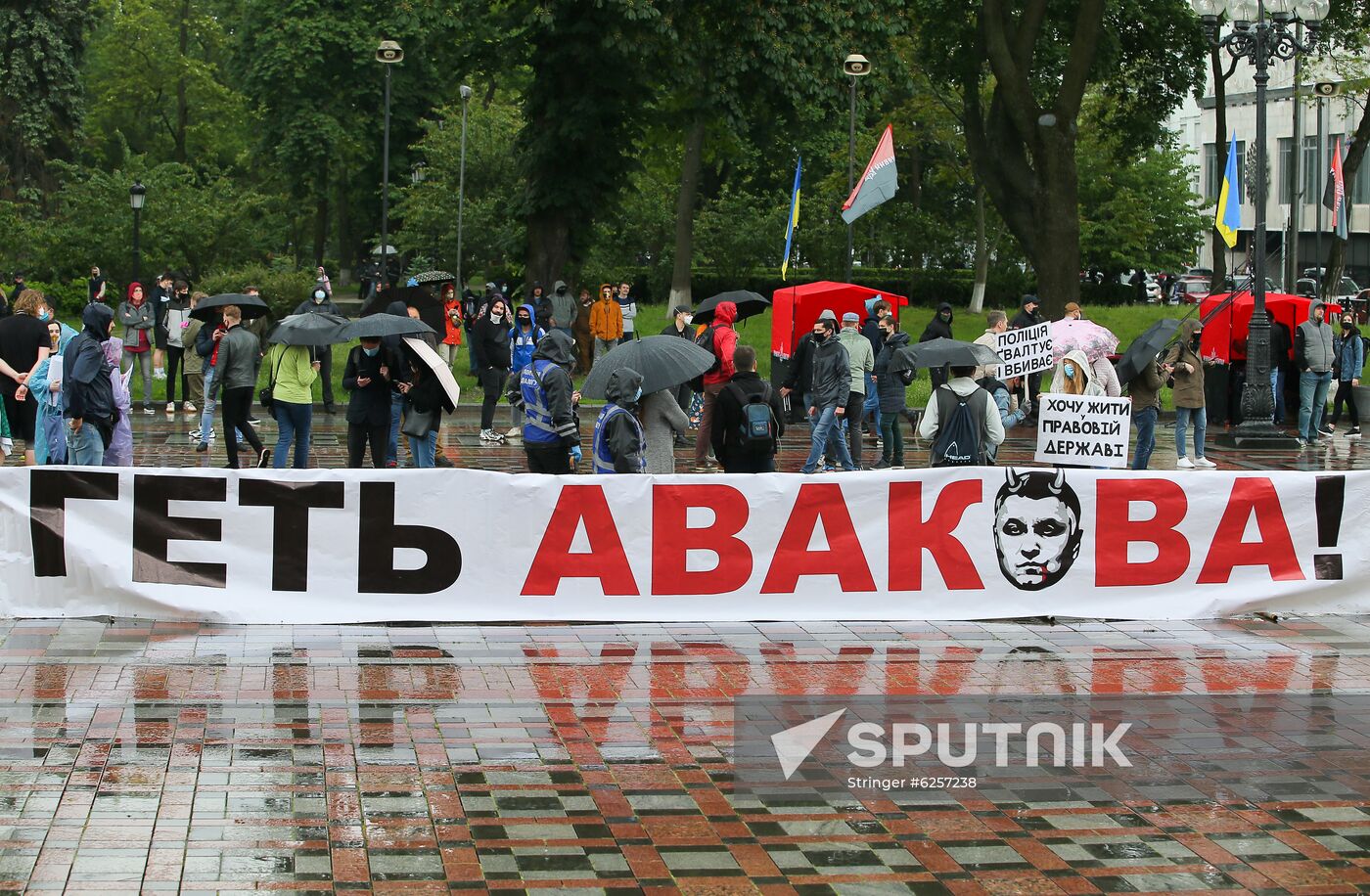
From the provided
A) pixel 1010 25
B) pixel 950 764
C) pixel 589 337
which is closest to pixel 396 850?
pixel 950 764

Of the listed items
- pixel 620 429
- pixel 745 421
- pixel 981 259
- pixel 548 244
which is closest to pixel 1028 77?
pixel 548 244

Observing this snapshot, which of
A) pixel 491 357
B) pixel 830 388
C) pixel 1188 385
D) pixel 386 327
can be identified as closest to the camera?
pixel 386 327

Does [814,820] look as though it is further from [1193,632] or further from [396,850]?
[1193,632]

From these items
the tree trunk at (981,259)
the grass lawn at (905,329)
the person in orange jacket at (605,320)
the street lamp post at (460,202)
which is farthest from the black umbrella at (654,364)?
the tree trunk at (981,259)

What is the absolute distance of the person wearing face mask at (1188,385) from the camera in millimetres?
18047

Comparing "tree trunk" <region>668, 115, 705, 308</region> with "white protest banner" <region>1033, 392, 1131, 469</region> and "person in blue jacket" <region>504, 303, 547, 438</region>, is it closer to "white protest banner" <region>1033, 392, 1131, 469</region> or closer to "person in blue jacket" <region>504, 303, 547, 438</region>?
"person in blue jacket" <region>504, 303, 547, 438</region>

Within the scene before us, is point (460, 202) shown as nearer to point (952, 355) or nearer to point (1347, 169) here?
point (1347, 169)

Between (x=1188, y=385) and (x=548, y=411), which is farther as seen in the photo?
(x=1188, y=385)

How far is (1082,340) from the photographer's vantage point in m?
15.8

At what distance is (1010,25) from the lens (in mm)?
32281

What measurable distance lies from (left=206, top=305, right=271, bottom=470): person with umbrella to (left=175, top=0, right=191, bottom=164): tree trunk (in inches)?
2263

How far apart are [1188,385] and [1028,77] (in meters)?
16.7

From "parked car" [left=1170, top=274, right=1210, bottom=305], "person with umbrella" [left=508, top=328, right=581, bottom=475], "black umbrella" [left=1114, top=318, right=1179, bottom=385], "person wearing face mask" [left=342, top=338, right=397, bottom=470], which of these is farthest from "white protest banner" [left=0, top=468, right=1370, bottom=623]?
"parked car" [left=1170, top=274, right=1210, bottom=305]

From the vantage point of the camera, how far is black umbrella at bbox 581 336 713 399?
40.1ft
